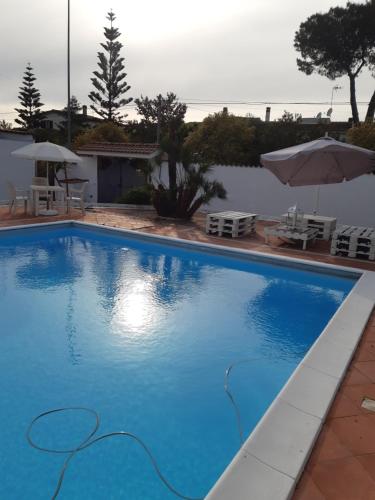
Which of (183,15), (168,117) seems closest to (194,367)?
(183,15)

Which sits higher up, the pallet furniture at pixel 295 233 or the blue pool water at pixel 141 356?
the pallet furniture at pixel 295 233

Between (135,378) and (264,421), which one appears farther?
(135,378)

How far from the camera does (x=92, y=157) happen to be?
18.6 m

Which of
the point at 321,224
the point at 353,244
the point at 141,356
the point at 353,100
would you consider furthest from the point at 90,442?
the point at 353,100

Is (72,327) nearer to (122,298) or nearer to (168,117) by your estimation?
(122,298)

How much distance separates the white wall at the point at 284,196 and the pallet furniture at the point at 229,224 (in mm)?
3108

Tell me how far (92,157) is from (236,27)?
28.3 feet

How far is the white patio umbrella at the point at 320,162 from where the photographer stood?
881cm

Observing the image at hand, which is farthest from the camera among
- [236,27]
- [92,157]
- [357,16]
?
[357,16]

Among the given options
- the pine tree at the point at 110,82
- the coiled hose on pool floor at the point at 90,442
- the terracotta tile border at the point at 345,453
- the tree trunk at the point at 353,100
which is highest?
the pine tree at the point at 110,82

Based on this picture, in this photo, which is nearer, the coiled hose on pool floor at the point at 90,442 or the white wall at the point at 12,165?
the coiled hose on pool floor at the point at 90,442

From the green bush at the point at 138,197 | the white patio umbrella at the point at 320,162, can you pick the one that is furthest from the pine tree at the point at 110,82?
the white patio umbrella at the point at 320,162

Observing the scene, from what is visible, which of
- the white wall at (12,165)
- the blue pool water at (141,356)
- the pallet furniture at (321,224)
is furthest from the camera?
the white wall at (12,165)

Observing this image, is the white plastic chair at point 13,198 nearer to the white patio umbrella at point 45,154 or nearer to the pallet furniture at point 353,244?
the white patio umbrella at point 45,154
